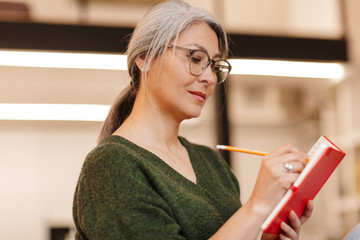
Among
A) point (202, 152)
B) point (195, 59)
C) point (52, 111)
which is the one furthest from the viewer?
point (52, 111)

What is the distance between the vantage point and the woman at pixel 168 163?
0.99m

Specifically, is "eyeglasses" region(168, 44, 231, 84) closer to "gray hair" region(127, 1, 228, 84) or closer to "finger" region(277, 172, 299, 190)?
"gray hair" region(127, 1, 228, 84)

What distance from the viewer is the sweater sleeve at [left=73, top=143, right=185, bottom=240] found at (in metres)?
0.98

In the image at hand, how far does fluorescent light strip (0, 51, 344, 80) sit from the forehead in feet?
4.31

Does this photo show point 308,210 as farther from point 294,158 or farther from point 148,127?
point 148,127

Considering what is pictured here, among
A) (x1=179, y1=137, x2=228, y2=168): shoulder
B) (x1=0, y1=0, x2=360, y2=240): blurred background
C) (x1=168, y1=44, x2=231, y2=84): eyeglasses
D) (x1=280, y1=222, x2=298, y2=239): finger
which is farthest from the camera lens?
(x1=0, y1=0, x2=360, y2=240): blurred background

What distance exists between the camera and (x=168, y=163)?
1215 millimetres

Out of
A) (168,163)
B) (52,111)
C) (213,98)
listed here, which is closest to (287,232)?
(168,163)

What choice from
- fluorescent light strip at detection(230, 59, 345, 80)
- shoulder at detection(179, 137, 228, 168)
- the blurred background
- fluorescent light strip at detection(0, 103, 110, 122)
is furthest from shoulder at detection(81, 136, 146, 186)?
fluorescent light strip at detection(0, 103, 110, 122)

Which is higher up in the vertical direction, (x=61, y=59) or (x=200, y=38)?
(x=61, y=59)

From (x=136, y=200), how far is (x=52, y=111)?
334cm

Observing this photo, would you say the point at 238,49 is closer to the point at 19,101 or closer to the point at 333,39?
the point at 333,39

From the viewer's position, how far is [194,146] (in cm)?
149

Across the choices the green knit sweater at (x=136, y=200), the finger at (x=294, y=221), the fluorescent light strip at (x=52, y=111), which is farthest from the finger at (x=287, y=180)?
the fluorescent light strip at (x=52, y=111)
